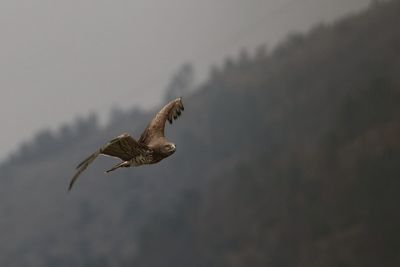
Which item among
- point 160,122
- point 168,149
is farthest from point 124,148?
point 160,122

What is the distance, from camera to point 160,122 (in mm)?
14625

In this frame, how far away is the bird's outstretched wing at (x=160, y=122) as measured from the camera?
1364cm

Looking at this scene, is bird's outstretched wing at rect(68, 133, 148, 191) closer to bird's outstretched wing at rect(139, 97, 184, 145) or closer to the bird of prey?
the bird of prey

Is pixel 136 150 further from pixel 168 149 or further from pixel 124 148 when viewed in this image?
pixel 168 149

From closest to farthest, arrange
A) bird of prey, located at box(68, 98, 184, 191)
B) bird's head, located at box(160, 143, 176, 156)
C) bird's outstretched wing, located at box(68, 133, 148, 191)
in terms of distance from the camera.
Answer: bird's outstretched wing, located at box(68, 133, 148, 191) → bird of prey, located at box(68, 98, 184, 191) → bird's head, located at box(160, 143, 176, 156)

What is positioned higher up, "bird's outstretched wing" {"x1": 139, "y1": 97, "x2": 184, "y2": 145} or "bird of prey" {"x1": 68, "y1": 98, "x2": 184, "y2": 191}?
"bird's outstretched wing" {"x1": 139, "y1": 97, "x2": 184, "y2": 145}

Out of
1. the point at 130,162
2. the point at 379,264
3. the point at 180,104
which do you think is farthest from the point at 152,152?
the point at 379,264

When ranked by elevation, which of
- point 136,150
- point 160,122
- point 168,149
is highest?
point 160,122

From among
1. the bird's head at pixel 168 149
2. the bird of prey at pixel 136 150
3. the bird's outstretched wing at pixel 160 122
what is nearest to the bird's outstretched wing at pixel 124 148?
the bird of prey at pixel 136 150

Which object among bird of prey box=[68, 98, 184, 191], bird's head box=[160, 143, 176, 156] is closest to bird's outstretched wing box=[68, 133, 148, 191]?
bird of prey box=[68, 98, 184, 191]

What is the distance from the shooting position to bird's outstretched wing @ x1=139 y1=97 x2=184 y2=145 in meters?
13.6

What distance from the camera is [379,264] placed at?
18912cm

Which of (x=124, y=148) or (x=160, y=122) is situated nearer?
(x=124, y=148)

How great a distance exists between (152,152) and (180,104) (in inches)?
178
